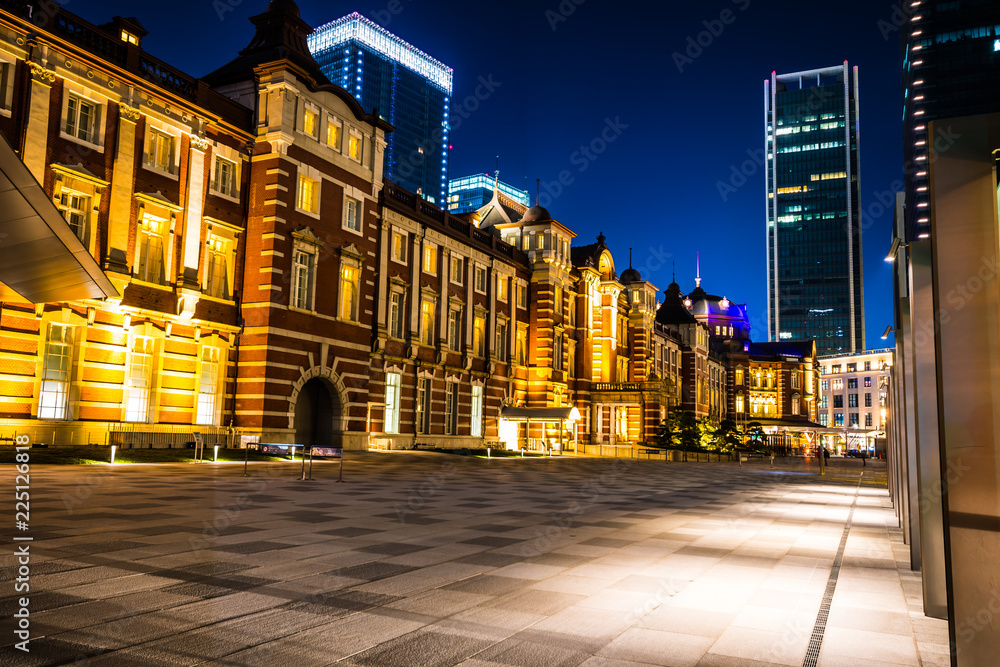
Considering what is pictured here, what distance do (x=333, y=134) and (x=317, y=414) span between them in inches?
543

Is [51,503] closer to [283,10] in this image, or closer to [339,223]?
[339,223]

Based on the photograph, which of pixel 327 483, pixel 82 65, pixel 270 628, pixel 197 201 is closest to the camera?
pixel 270 628

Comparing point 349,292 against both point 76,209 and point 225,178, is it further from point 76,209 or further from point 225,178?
point 76,209

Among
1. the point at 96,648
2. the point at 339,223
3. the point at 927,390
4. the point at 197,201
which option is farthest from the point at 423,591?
the point at 339,223

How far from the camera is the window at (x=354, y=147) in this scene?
3756 centimetres

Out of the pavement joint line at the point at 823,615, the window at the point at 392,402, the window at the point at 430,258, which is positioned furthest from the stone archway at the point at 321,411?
the pavement joint line at the point at 823,615

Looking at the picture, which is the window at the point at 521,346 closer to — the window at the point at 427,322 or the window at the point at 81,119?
the window at the point at 427,322

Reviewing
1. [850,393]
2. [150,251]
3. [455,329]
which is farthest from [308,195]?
[850,393]

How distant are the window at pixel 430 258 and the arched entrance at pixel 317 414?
11191mm

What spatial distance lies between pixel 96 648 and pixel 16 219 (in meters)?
4.41

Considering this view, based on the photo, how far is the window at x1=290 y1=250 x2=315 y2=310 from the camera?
33250mm

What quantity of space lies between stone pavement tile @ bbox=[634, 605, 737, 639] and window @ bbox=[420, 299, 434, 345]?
37.9 meters

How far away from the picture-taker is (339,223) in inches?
1432

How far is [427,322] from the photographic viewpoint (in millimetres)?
44812
